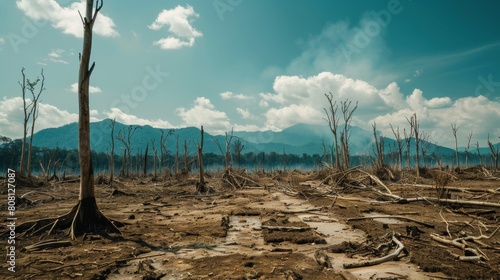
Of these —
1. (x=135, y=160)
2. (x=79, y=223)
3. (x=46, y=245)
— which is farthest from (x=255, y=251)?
(x=135, y=160)

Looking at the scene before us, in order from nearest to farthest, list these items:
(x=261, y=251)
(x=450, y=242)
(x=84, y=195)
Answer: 1. (x=450, y=242)
2. (x=261, y=251)
3. (x=84, y=195)

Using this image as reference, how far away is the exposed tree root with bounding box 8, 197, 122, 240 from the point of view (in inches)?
206

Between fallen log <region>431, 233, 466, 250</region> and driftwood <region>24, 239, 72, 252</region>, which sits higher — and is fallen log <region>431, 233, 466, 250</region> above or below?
above

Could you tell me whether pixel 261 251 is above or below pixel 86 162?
below

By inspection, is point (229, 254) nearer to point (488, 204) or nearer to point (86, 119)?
point (86, 119)

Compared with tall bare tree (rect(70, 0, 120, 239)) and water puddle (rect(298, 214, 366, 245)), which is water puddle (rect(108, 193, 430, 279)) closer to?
water puddle (rect(298, 214, 366, 245))

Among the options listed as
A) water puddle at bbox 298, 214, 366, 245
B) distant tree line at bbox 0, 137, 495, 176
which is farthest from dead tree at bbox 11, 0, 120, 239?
distant tree line at bbox 0, 137, 495, 176

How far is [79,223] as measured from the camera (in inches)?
209

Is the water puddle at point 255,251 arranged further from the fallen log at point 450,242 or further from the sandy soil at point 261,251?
the fallen log at point 450,242

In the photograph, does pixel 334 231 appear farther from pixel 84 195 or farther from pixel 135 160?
pixel 135 160

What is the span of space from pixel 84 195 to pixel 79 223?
1.80ft

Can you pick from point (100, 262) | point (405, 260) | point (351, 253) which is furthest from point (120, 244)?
point (405, 260)

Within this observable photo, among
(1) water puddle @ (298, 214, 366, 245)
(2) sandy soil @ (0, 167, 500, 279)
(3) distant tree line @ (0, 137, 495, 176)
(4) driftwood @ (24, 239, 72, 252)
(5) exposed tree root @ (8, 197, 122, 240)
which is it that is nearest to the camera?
(2) sandy soil @ (0, 167, 500, 279)

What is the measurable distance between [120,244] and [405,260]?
4.31 meters
